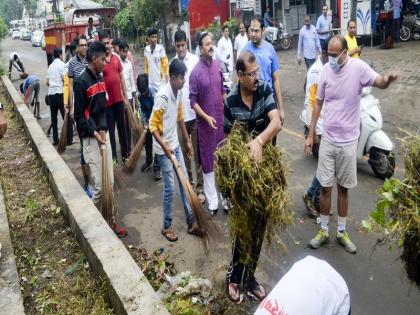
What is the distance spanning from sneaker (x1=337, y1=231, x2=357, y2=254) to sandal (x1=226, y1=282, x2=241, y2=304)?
3.96 ft

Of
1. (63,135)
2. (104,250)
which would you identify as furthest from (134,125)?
(104,250)

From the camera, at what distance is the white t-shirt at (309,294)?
5.35 feet

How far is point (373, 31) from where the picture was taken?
15773 millimetres

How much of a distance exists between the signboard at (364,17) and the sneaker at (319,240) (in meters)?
12.7

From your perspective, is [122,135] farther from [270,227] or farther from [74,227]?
[270,227]

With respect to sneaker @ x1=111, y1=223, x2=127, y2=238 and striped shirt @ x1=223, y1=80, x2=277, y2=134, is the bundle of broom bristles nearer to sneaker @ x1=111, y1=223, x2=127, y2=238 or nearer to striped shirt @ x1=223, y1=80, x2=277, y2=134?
striped shirt @ x1=223, y1=80, x2=277, y2=134

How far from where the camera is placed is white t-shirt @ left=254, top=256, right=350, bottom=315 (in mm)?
1632

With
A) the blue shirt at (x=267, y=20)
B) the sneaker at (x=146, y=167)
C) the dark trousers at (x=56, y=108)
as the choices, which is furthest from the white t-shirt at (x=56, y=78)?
the blue shirt at (x=267, y=20)

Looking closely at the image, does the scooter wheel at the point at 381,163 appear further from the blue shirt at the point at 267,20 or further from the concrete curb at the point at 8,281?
the blue shirt at the point at 267,20

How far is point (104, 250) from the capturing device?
3555 mm

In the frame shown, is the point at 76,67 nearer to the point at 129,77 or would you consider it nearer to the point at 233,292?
the point at 129,77

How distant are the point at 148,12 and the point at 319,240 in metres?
21.9

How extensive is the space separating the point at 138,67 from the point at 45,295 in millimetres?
15429

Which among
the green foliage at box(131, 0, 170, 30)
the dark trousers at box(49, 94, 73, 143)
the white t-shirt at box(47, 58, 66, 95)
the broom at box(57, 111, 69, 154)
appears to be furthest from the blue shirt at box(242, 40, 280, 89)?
the green foliage at box(131, 0, 170, 30)
